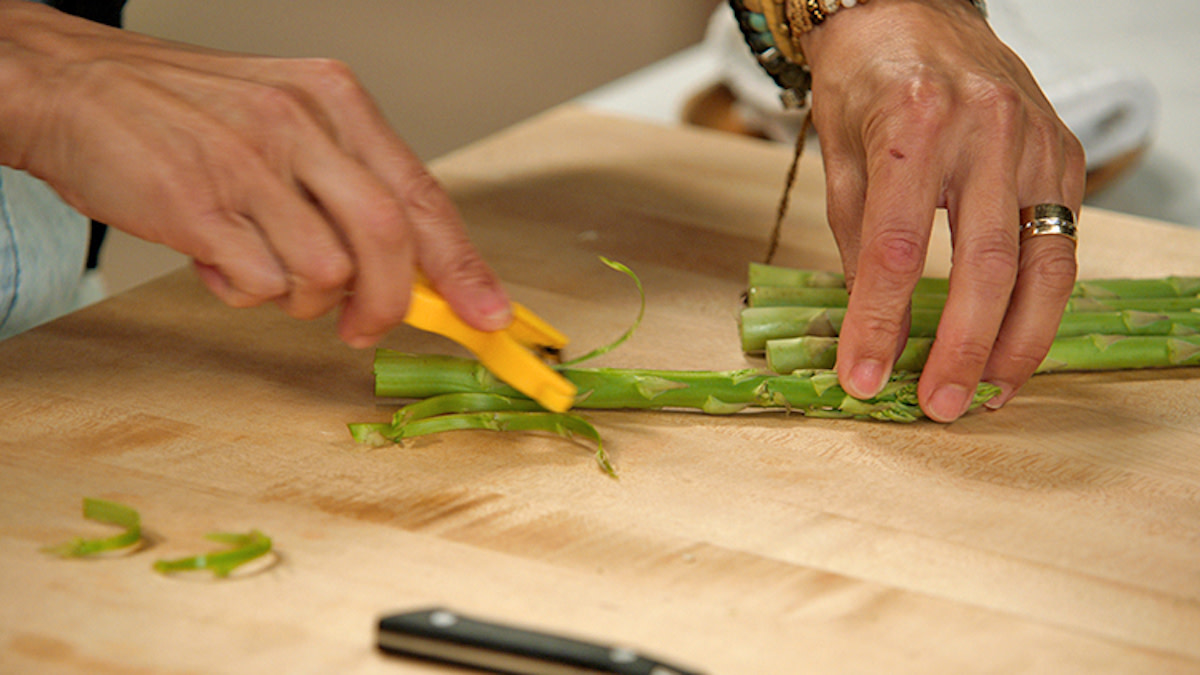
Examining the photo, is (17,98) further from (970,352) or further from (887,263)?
(970,352)

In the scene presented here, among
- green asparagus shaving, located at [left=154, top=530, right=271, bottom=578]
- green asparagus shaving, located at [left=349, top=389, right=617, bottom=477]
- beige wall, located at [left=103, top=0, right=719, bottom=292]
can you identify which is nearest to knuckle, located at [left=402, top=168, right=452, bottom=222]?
green asparagus shaving, located at [left=349, top=389, right=617, bottom=477]

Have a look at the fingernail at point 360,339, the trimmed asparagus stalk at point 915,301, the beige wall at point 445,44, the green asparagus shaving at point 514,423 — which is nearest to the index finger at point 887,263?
the trimmed asparagus stalk at point 915,301

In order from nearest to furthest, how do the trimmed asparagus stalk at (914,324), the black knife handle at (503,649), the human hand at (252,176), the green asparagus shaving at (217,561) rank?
the black knife handle at (503,649)
the green asparagus shaving at (217,561)
the human hand at (252,176)
the trimmed asparagus stalk at (914,324)

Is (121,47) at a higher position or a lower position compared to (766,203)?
higher

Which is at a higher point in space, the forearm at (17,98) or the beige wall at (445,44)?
the forearm at (17,98)

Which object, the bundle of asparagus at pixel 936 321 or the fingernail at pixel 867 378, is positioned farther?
the bundle of asparagus at pixel 936 321

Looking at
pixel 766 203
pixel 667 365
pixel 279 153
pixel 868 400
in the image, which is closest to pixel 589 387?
pixel 667 365

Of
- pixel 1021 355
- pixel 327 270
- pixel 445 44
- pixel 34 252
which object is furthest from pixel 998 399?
pixel 445 44

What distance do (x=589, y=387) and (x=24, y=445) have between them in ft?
2.17

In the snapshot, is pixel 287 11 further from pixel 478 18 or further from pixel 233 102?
pixel 233 102

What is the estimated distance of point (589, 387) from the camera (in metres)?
1.40

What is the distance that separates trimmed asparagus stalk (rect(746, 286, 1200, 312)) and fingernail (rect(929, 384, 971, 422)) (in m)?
0.25

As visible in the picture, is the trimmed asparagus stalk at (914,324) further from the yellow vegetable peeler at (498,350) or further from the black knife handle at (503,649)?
the black knife handle at (503,649)

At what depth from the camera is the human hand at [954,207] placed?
1.40 metres
